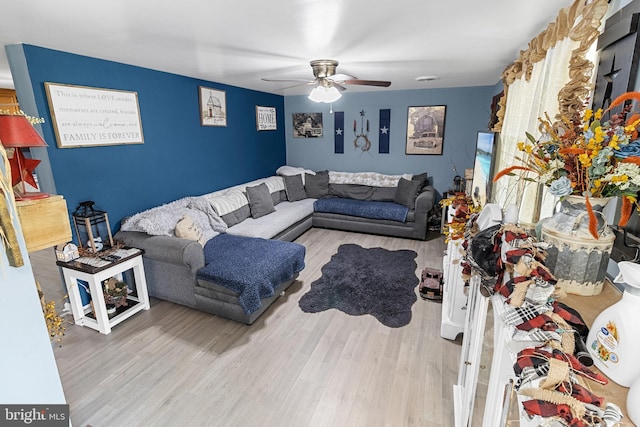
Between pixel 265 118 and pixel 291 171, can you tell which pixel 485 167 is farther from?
pixel 265 118

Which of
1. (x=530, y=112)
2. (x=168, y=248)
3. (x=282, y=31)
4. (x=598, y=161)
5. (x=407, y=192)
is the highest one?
(x=282, y=31)

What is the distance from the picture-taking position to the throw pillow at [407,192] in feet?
15.6

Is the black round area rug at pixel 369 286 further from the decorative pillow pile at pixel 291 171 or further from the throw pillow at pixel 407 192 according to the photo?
the decorative pillow pile at pixel 291 171

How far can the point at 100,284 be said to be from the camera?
97.7 inches

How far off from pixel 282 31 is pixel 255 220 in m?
2.65

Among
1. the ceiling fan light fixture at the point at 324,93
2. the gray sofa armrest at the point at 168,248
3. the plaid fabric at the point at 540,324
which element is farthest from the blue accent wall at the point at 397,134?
the plaid fabric at the point at 540,324

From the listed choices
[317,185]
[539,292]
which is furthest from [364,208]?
[539,292]

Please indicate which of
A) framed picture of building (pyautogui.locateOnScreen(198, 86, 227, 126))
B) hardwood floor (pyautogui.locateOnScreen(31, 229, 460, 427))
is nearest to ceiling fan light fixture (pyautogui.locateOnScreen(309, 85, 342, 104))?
framed picture of building (pyautogui.locateOnScreen(198, 86, 227, 126))

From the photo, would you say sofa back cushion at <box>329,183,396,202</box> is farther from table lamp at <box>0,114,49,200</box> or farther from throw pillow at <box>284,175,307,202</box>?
table lamp at <box>0,114,49,200</box>

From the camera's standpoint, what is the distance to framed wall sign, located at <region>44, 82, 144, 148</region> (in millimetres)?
2455

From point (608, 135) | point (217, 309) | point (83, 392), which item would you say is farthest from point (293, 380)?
point (608, 135)

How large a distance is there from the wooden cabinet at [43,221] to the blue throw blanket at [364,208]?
4089mm

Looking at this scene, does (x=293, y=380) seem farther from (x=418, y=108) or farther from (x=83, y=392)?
(x=418, y=108)

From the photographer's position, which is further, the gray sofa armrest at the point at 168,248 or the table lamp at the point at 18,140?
the gray sofa armrest at the point at 168,248
